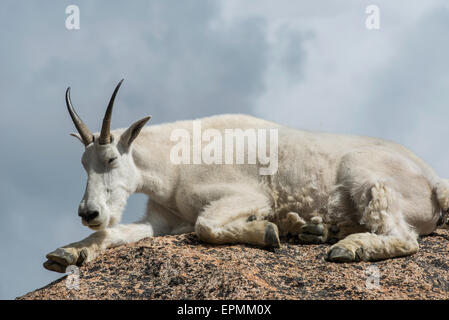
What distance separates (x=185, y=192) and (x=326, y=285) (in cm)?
275

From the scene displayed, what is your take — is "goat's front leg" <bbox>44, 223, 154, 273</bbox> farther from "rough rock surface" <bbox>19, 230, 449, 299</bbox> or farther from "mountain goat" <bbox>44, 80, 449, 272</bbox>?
"rough rock surface" <bbox>19, 230, 449, 299</bbox>

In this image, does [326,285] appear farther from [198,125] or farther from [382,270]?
[198,125]

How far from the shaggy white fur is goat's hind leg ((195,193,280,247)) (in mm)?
13

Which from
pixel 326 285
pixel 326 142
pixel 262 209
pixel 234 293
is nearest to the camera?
pixel 234 293

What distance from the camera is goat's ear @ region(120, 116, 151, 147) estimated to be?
782 cm

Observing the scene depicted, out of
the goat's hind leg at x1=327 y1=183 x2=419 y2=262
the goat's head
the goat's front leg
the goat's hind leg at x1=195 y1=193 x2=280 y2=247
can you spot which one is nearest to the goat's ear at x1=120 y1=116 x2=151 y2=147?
the goat's head

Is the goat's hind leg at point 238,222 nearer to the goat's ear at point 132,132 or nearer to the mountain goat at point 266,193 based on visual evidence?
the mountain goat at point 266,193

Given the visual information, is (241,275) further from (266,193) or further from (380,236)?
(266,193)

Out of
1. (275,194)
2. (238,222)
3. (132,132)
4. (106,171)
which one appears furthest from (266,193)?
(106,171)

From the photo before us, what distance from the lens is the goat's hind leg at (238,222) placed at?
6.89 m

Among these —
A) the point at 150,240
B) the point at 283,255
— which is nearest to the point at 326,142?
the point at 283,255

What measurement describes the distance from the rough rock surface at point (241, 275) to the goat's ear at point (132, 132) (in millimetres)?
1494

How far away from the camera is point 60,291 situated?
6008 mm

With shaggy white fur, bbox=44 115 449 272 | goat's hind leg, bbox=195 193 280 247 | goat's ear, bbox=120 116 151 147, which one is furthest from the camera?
goat's ear, bbox=120 116 151 147
